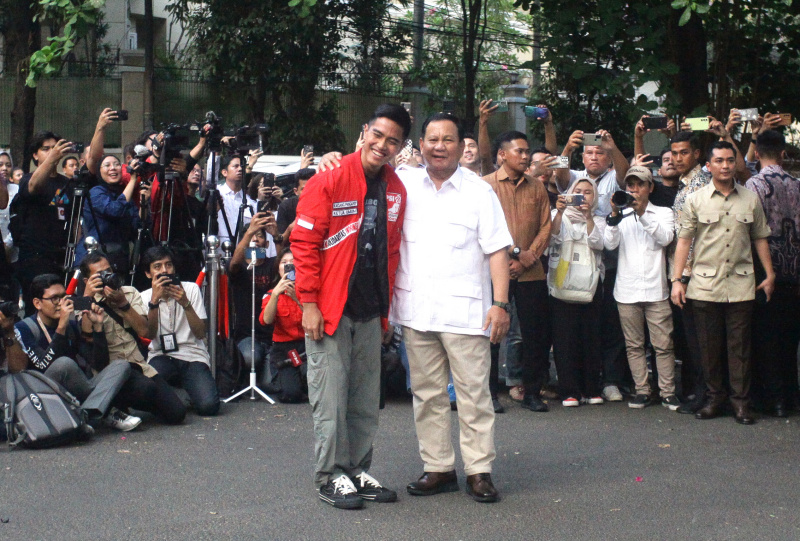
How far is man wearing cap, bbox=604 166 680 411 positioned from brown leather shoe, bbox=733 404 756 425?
0.53 metres

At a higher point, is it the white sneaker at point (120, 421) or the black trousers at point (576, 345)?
the black trousers at point (576, 345)

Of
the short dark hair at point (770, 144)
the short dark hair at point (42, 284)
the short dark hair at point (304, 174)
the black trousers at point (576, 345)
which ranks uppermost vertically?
the short dark hair at point (770, 144)

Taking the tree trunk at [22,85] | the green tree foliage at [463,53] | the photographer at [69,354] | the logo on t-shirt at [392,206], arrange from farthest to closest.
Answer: the green tree foliage at [463,53] < the tree trunk at [22,85] < the photographer at [69,354] < the logo on t-shirt at [392,206]

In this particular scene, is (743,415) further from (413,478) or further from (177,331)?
(177,331)

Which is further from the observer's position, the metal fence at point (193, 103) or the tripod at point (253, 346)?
the metal fence at point (193, 103)

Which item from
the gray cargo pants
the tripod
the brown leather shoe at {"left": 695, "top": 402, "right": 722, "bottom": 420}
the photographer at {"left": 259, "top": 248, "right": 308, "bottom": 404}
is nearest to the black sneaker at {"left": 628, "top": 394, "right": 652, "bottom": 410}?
the brown leather shoe at {"left": 695, "top": 402, "right": 722, "bottom": 420}

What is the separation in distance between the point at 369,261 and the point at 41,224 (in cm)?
440

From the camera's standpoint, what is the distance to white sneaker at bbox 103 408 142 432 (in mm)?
6793

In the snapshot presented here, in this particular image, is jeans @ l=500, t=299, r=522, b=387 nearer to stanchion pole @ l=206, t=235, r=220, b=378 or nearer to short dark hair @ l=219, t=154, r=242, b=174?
stanchion pole @ l=206, t=235, r=220, b=378

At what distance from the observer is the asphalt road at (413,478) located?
4.82 meters

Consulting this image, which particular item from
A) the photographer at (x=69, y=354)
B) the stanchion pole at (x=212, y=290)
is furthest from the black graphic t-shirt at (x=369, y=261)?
the stanchion pole at (x=212, y=290)

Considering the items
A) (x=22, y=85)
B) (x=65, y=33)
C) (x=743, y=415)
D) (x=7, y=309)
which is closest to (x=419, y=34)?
(x=22, y=85)

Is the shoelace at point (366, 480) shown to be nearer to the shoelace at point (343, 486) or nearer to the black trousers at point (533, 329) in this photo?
the shoelace at point (343, 486)

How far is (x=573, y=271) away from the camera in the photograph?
25.0 ft
